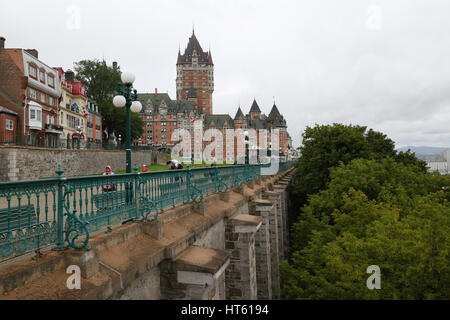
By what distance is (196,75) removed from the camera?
438 ft

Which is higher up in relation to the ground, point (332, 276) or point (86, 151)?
point (86, 151)

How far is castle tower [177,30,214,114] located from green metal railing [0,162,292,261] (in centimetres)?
12566

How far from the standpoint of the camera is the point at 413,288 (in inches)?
336

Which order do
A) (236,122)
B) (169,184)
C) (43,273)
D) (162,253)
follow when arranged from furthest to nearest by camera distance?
(236,122), (169,184), (162,253), (43,273)

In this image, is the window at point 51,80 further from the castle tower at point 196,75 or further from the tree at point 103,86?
the castle tower at point 196,75

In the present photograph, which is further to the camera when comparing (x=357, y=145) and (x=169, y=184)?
(x=357, y=145)

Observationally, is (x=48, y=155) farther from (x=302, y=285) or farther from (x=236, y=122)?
(x=236, y=122)

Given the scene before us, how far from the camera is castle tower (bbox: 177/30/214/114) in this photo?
13175 cm

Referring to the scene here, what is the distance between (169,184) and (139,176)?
1.35m

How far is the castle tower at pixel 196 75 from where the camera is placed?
132 m

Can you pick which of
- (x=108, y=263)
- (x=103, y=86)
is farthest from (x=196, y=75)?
(x=108, y=263)

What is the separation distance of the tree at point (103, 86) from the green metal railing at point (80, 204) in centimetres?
5334

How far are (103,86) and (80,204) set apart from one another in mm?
58400

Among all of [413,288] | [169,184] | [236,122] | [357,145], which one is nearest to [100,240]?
[169,184]
